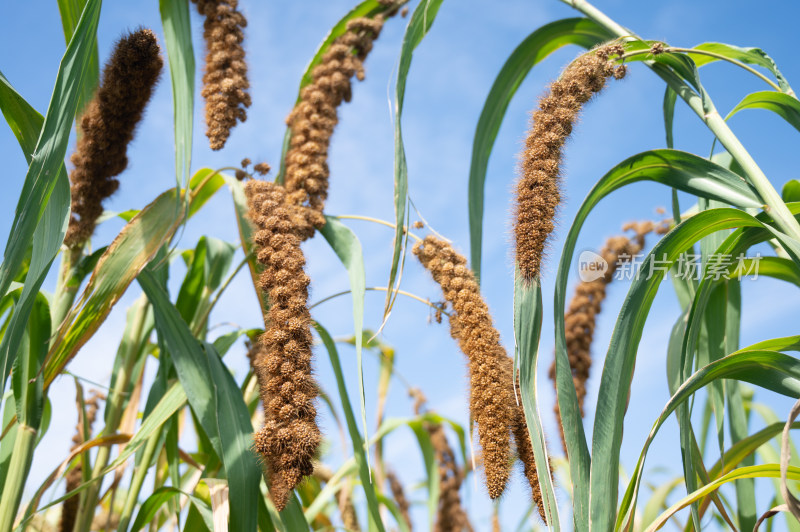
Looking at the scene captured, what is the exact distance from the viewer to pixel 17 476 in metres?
1.65

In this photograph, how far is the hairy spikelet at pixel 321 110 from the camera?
2.01 metres

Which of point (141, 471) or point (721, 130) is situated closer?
point (721, 130)

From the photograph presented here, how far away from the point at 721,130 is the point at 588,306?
3.60 feet

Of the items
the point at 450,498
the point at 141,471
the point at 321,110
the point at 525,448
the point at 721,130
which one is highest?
the point at 321,110

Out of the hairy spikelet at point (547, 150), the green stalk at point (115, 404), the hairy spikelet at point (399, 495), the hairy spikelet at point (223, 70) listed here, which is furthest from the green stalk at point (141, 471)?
the hairy spikelet at point (399, 495)

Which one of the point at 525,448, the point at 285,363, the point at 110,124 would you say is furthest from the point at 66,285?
the point at 525,448

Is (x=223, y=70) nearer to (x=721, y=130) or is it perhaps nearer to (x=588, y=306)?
(x=721, y=130)

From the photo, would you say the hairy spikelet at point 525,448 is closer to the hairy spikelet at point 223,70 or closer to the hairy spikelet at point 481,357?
the hairy spikelet at point 481,357

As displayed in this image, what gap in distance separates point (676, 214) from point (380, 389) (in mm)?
1878

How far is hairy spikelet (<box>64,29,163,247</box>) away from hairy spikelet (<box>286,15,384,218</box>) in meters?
0.48

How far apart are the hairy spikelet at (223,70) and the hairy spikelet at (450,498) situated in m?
2.02

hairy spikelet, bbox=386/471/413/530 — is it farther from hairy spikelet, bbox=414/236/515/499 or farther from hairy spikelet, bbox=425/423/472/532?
hairy spikelet, bbox=414/236/515/499

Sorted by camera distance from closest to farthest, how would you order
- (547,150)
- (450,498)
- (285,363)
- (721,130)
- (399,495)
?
(285,363)
(547,150)
(721,130)
(450,498)
(399,495)

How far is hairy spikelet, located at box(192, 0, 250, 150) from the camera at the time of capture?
6.24ft
